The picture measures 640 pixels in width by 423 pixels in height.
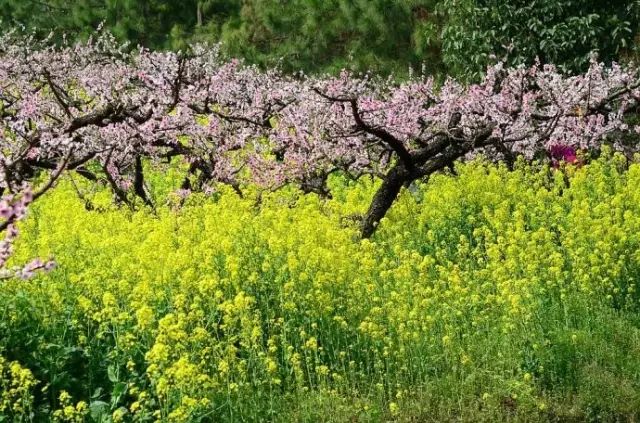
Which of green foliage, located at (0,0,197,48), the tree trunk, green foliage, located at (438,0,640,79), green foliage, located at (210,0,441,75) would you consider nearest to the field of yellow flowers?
the tree trunk

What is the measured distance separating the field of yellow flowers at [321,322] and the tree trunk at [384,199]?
0.52 ft

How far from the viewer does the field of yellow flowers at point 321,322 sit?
6.67 m

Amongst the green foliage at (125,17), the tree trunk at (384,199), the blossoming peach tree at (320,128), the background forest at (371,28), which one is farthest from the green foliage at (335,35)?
the tree trunk at (384,199)

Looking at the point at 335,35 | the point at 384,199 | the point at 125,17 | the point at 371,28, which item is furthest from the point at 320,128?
the point at 125,17

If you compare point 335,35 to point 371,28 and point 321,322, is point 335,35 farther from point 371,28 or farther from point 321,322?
point 321,322

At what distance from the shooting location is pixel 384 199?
35.0 feet

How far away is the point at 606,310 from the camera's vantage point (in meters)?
8.03

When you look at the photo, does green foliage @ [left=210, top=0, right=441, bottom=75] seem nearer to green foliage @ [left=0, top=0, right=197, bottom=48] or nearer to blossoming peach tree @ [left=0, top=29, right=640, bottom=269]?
green foliage @ [left=0, top=0, right=197, bottom=48]

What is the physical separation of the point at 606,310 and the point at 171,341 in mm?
3388

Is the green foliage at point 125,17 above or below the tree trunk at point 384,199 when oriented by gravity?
above

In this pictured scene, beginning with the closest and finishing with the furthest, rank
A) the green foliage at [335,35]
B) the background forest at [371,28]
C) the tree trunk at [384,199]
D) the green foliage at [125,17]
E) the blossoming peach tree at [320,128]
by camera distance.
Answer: the tree trunk at [384,199] → the blossoming peach tree at [320,128] → the background forest at [371,28] → the green foliage at [335,35] → the green foliage at [125,17]

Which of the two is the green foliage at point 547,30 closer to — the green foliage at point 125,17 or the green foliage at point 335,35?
the green foliage at point 335,35

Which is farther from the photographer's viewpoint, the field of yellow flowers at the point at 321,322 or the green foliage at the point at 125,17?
the green foliage at the point at 125,17

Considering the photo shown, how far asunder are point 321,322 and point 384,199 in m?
3.11
